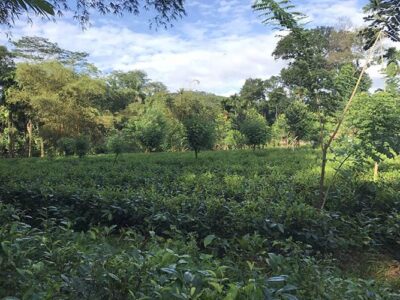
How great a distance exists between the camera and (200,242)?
428 centimetres

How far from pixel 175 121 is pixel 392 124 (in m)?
24.5

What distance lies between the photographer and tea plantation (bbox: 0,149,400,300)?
1.87 m

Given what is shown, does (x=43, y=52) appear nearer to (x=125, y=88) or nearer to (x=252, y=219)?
(x=125, y=88)

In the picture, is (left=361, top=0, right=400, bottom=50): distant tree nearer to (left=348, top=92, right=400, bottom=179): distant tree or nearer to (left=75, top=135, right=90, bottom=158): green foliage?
(left=348, top=92, right=400, bottom=179): distant tree

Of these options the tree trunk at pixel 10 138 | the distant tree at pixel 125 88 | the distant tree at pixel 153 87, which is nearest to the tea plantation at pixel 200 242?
the tree trunk at pixel 10 138

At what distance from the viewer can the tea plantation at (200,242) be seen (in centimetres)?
187

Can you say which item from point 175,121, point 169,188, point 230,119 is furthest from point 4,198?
point 230,119

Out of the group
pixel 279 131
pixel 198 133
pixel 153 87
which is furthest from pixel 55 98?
pixel 153 87

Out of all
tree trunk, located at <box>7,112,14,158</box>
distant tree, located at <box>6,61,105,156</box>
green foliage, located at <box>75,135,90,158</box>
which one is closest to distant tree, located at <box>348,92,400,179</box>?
green foliage, located at <box>75,135,90,158</box>

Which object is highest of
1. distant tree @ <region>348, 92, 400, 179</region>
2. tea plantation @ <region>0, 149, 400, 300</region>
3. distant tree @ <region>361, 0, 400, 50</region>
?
distant tree @ <region>361, 0, 400, 50</region>

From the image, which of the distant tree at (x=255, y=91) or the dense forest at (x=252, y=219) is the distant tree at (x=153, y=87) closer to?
the distant tree at (x=255, y=91)

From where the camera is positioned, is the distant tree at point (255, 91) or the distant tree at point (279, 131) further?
the distant tree at point (255, 91)

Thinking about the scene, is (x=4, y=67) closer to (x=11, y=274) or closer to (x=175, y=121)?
(x=175, y=121)

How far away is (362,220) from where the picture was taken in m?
4.90
